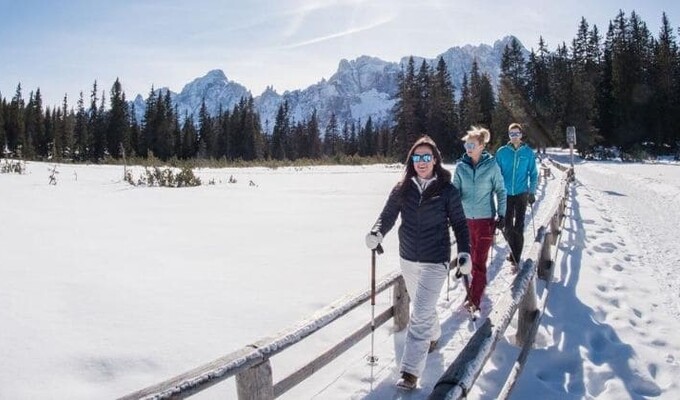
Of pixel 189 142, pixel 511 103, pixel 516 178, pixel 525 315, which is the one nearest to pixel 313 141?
pixel 189 142

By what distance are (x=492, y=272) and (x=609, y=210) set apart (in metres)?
9.24

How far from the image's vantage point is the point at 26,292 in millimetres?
5773

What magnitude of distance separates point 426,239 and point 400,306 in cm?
160

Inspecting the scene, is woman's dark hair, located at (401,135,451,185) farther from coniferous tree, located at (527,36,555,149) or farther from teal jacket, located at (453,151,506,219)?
coniferous tree, located at (527,36,555,149)

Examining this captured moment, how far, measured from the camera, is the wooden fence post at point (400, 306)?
5406 millimetres

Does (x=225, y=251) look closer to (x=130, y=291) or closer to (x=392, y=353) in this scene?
(x=130, y=291)

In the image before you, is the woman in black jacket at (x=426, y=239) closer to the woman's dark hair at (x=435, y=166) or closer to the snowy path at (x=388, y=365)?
the woman's dark hair at (x=435, y=166)

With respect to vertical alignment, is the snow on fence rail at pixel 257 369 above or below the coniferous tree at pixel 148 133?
below

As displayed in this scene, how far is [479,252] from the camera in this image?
591cm

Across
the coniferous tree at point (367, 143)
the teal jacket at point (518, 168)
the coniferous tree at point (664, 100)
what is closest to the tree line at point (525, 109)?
the coniferous tree at point (664, 100)

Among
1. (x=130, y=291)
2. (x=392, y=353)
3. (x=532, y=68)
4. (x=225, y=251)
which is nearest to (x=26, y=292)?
Answer: (x=130, y=291)

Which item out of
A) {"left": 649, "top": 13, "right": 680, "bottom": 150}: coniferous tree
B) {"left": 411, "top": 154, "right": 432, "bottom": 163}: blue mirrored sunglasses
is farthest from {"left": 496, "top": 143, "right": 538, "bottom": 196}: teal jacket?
{"left": 649, "top": 13, "right": 680, "bottom": 150}: coniferous tree

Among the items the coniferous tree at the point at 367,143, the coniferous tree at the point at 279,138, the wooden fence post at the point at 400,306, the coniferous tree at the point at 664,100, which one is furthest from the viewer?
the coniferous tree at the point at 367,143

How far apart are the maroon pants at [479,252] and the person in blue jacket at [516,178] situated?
1752 millimetres
